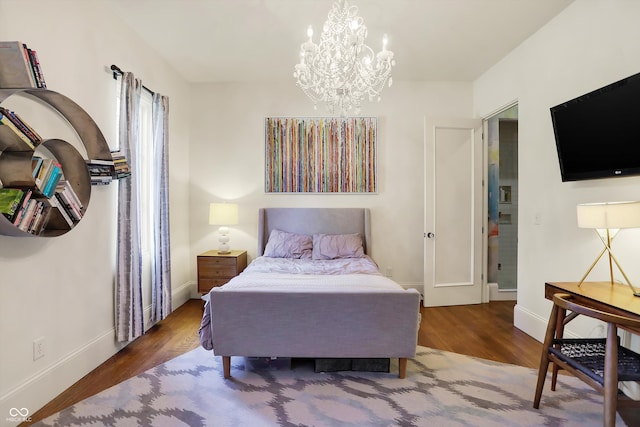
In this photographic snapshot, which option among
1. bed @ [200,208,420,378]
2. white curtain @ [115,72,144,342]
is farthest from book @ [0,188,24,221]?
bed @ [200,208,420,378]

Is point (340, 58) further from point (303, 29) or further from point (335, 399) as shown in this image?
point (335, 399)

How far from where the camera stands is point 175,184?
3936 millimetres

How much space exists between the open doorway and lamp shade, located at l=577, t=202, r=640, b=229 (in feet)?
7.52

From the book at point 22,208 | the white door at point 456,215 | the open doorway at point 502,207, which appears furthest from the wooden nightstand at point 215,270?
the open doorway at point 502,207

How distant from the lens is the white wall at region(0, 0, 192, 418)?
5.98 feet

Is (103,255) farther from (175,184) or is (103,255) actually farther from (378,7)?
(378,7)

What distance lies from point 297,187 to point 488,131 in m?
2.65

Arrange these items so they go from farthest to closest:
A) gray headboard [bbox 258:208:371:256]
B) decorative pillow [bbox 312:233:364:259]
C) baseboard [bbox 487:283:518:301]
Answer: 1. baseboard [bbox 487:283:518:301]
2. gray headboard [bbox 258:208:371:256]
3. decorative pillow [bbox 312:233:364:259]

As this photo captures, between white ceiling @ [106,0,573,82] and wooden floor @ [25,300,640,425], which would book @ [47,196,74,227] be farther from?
white ceiling @ [106,0,573,82]

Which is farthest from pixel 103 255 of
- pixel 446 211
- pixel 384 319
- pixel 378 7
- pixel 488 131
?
pixel 488 131

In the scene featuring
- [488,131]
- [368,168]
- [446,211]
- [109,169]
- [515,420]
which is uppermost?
[488,131]

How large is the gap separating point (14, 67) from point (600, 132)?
3.64 m

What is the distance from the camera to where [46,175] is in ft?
5.91

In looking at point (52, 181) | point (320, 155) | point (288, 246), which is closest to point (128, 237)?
point (52, 181)
